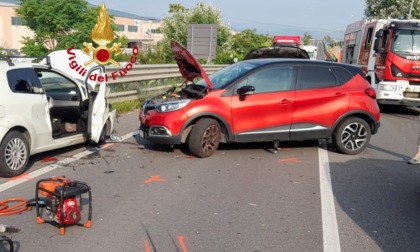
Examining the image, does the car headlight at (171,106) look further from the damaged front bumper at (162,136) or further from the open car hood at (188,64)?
the open car hood at (188,64)

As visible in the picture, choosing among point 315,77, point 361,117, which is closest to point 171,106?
point 315,77

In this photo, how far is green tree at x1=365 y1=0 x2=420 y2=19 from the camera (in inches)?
1655

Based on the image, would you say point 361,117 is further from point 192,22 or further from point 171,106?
point 192,22

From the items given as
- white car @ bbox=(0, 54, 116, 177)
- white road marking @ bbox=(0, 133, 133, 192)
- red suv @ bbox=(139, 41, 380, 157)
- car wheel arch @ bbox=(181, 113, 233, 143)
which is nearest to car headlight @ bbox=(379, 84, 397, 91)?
red suv @ bbox=(139, 41, 380, 157)

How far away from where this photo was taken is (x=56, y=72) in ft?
23.1

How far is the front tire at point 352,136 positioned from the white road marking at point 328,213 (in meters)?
0.76

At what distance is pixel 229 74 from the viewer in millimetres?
7945

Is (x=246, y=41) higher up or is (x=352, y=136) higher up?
(x=246, y=41)

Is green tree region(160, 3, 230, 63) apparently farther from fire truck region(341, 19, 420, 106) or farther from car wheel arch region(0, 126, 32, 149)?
car wheel arch region(0, 126, 32, 149)

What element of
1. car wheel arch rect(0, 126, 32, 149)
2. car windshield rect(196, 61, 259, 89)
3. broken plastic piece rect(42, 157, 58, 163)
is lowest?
broken plastic piece rect(42, 157, 58, 163)

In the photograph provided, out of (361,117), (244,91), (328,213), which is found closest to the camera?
(328,213)

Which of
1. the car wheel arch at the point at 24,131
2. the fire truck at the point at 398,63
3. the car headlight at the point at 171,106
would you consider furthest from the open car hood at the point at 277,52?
the car wheel arch at the point at 24,131

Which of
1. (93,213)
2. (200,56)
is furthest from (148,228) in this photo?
(200,56)

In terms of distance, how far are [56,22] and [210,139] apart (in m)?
31.0
